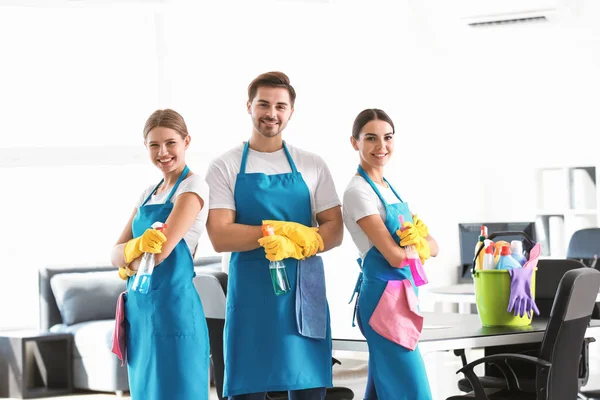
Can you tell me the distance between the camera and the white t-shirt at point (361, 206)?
3039 mm

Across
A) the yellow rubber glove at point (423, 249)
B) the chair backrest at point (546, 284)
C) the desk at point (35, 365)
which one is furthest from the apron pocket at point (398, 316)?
the desk at point (35, 365)

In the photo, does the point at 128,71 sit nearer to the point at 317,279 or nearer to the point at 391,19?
the point at 391,19

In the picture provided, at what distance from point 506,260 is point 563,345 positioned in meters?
0.41

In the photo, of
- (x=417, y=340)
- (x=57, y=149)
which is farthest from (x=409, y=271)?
(x=57, y=149)

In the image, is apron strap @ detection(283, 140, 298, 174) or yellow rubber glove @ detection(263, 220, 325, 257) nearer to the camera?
yellow rubber glove @ detection(263, 220, 325, 257)

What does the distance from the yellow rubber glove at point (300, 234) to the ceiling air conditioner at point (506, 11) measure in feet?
16.4

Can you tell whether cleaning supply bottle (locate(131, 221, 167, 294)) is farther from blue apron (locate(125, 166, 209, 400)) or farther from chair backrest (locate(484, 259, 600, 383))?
chair backrest (locate(484, 259, 600, 383))

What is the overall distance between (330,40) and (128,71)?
1.61 m

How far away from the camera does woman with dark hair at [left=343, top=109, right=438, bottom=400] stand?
2984mm

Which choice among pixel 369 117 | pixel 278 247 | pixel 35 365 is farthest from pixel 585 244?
pixel 278 247

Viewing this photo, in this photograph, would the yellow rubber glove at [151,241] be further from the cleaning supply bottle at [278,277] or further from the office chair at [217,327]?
the office chair at [217,327]

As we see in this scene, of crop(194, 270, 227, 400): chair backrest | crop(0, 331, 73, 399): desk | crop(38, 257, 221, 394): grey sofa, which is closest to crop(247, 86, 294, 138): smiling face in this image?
crop(194, 270, 227, 400): chair backrest

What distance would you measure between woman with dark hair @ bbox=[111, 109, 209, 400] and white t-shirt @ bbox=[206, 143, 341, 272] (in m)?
0.10

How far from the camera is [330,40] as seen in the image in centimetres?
751
